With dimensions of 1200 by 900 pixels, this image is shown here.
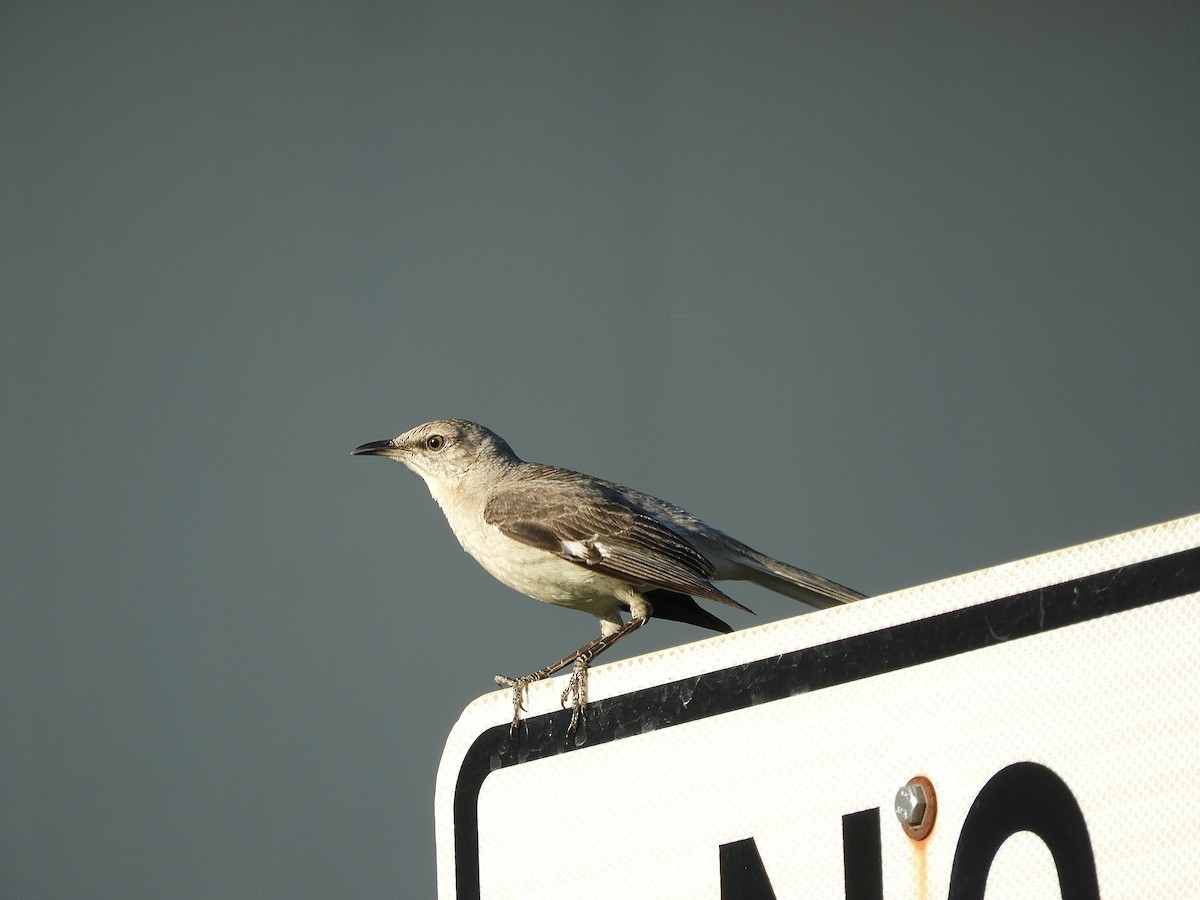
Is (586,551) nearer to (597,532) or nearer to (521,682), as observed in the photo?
(597,532)

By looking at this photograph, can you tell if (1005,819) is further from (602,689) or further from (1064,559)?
(602,689)

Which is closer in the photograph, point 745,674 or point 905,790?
point 905,790

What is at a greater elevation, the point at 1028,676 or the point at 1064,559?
the point at 1064,559

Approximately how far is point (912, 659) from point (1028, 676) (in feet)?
0.58

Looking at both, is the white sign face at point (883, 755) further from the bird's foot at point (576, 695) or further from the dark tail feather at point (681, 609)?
the dark tail feather at point (681, 609)

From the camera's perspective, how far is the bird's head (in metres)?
6.91

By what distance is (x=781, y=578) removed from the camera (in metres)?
5.91

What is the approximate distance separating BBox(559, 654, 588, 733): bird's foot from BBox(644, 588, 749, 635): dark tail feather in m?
3.21

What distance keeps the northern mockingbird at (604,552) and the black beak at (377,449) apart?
62 cm

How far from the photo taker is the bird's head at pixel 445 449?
6.91 meters

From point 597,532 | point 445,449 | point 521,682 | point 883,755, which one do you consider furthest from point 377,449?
point 883,755

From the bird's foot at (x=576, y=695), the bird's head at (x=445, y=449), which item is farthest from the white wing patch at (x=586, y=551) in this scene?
the bird's foot at (x=576, y=695)

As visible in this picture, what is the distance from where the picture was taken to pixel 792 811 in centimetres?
213

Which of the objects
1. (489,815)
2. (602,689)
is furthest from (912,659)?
(489,815)
